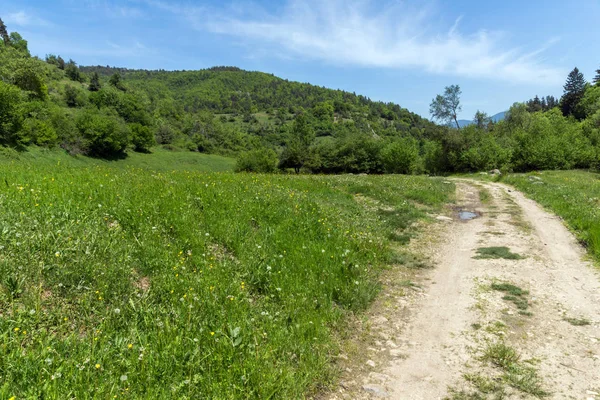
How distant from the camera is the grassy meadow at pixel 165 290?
4379 millimetres

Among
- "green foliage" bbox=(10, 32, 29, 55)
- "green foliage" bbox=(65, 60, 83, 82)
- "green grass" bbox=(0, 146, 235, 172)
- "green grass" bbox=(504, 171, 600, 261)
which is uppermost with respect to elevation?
"green foliage" bbox=(10, 32, 29, 55)

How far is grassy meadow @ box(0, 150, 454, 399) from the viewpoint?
4379mm

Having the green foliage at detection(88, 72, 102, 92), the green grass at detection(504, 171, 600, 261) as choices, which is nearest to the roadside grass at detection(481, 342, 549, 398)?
the green grass at detection(504, 171, 600, 261)

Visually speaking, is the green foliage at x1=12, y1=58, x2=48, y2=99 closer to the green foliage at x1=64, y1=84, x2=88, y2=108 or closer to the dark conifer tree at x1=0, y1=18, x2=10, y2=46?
the green foliage at x1=64, y1=84, x2=88, y2=108

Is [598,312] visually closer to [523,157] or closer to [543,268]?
[543,268]

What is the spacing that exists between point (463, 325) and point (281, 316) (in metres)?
3.70

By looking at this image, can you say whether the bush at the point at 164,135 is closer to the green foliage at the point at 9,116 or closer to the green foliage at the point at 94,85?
the green foliage at the point at 94,85

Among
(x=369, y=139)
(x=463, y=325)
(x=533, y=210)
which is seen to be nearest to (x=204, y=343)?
(x=463, y=325)

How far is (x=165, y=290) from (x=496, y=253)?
10.3 metres

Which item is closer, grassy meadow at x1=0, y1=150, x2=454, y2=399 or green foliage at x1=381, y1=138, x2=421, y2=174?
grassy meadow at x1=0, y1=150, x2=454, y2=399

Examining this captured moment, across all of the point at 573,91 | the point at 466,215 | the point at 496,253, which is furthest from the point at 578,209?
the point at 573,91

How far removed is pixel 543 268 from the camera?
993 cm

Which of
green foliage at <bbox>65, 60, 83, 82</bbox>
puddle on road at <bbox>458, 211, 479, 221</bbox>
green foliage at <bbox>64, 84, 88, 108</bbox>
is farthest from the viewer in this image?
green foliage at <bbox>65, 60, 83, 82</bbox>

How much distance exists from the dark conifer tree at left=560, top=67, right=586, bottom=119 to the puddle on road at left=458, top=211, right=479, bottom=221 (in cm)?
14156
